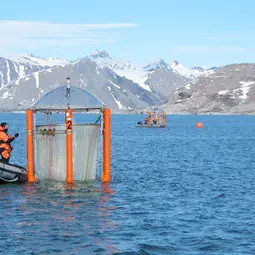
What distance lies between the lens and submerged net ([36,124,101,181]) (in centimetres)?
3488

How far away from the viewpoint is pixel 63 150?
34906 mm

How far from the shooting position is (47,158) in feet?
116

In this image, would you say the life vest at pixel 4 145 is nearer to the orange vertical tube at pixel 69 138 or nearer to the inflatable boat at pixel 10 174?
the inflatable boat at pixel 10 174

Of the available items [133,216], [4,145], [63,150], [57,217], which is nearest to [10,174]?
[4,145]

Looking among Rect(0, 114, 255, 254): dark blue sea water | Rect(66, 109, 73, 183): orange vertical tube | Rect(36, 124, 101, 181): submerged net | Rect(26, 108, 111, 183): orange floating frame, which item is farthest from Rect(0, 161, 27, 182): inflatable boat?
Rect(66, 109, 73, 183): orange vertical tube

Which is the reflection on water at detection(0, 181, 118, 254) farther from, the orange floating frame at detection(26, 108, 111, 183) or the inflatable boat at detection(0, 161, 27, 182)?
the orange floating frame at detection(26, 108, 111, 183)

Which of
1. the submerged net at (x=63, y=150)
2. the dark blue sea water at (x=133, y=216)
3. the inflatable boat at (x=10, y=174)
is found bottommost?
the dark blue sea water at (x=133, y=216)

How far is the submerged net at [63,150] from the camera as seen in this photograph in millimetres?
34875

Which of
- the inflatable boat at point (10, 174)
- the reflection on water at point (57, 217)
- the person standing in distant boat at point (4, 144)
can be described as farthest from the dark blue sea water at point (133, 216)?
the person standing in distant boat at point (4, 144)

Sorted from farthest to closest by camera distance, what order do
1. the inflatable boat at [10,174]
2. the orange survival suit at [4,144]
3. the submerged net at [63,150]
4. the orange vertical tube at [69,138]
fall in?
1. the orange survival suit at [4,144]
2. the inflatable boat at [10,174]
3. the submerged net at [63,150]
4. the orange vertical tube at [69,138]

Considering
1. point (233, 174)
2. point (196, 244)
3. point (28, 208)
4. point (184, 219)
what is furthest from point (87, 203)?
point (233, 174)

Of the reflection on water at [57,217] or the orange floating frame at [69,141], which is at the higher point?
the orange floating frame at [69,141]

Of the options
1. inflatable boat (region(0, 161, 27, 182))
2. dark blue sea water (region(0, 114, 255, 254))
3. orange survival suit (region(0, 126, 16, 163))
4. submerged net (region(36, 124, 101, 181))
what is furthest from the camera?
orange survival suit (region(0, 126, 16, 163))

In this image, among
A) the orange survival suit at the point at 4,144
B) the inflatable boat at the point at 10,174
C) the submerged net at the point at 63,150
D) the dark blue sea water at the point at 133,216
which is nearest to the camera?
the dark blue sea water at the point at 133,216
